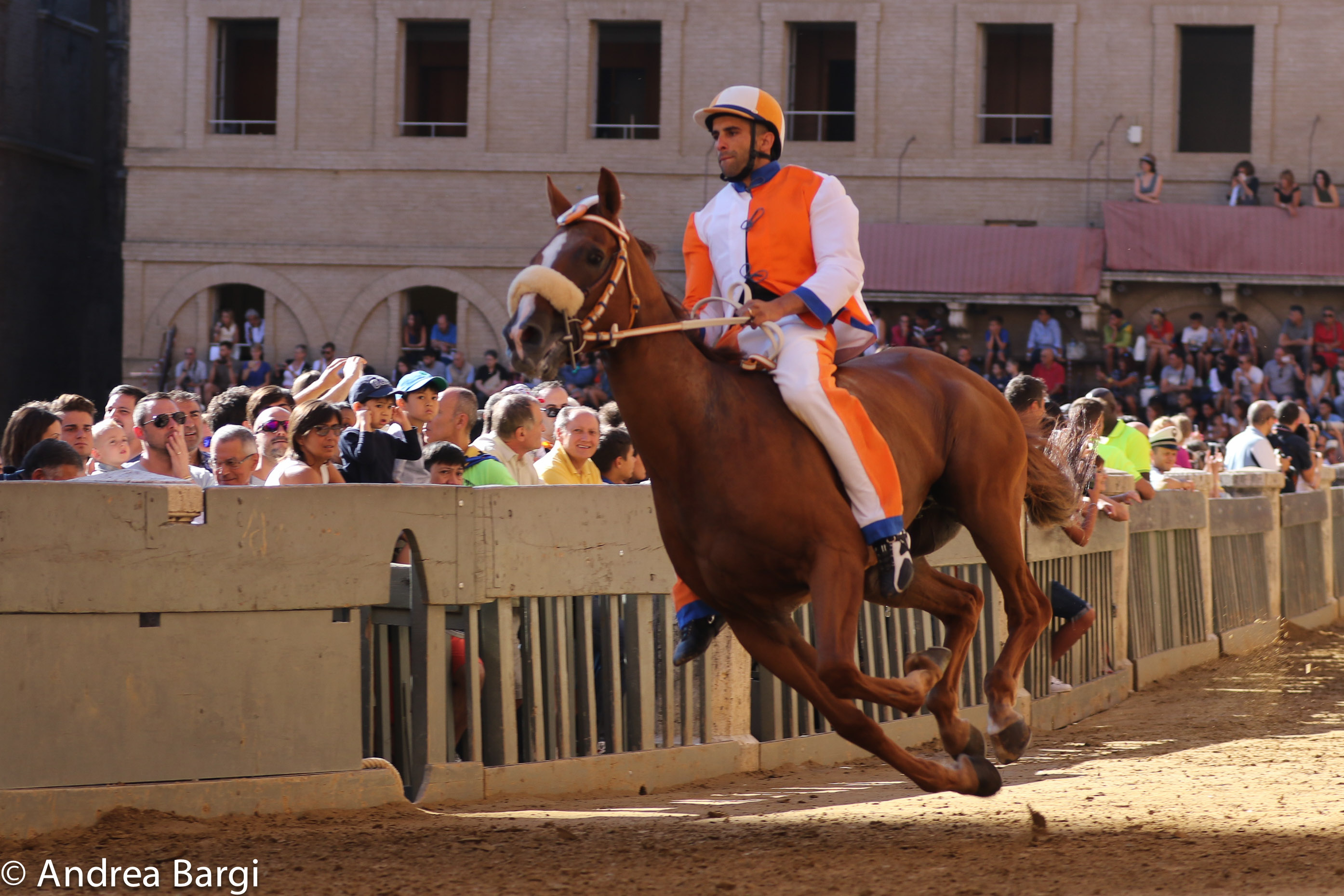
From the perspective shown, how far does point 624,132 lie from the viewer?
31297mm

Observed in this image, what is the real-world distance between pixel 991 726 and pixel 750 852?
49.3 inches

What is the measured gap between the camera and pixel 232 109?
32656 mm

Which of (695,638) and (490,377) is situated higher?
(490,377)

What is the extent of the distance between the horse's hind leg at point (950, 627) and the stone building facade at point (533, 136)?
2342 centimetres

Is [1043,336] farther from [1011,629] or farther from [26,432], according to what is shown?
[26,432]

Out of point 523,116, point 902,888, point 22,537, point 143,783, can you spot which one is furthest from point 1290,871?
point 523,116

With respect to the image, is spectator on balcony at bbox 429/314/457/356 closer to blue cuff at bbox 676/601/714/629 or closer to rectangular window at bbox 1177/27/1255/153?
rectangular window at bbox 1177/27/1255/153

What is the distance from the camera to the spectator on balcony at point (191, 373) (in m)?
29.8

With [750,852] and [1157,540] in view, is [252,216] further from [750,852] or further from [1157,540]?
[750,852]

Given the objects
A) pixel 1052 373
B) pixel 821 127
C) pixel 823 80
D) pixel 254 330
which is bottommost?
pixel 1052 373

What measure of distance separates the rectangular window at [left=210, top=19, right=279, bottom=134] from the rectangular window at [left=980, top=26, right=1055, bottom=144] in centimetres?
1488

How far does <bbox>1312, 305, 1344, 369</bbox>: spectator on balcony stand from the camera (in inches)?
1040

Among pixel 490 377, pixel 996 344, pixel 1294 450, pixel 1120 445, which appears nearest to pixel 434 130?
pixel 490 377

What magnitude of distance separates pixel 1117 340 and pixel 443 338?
43.0ft
